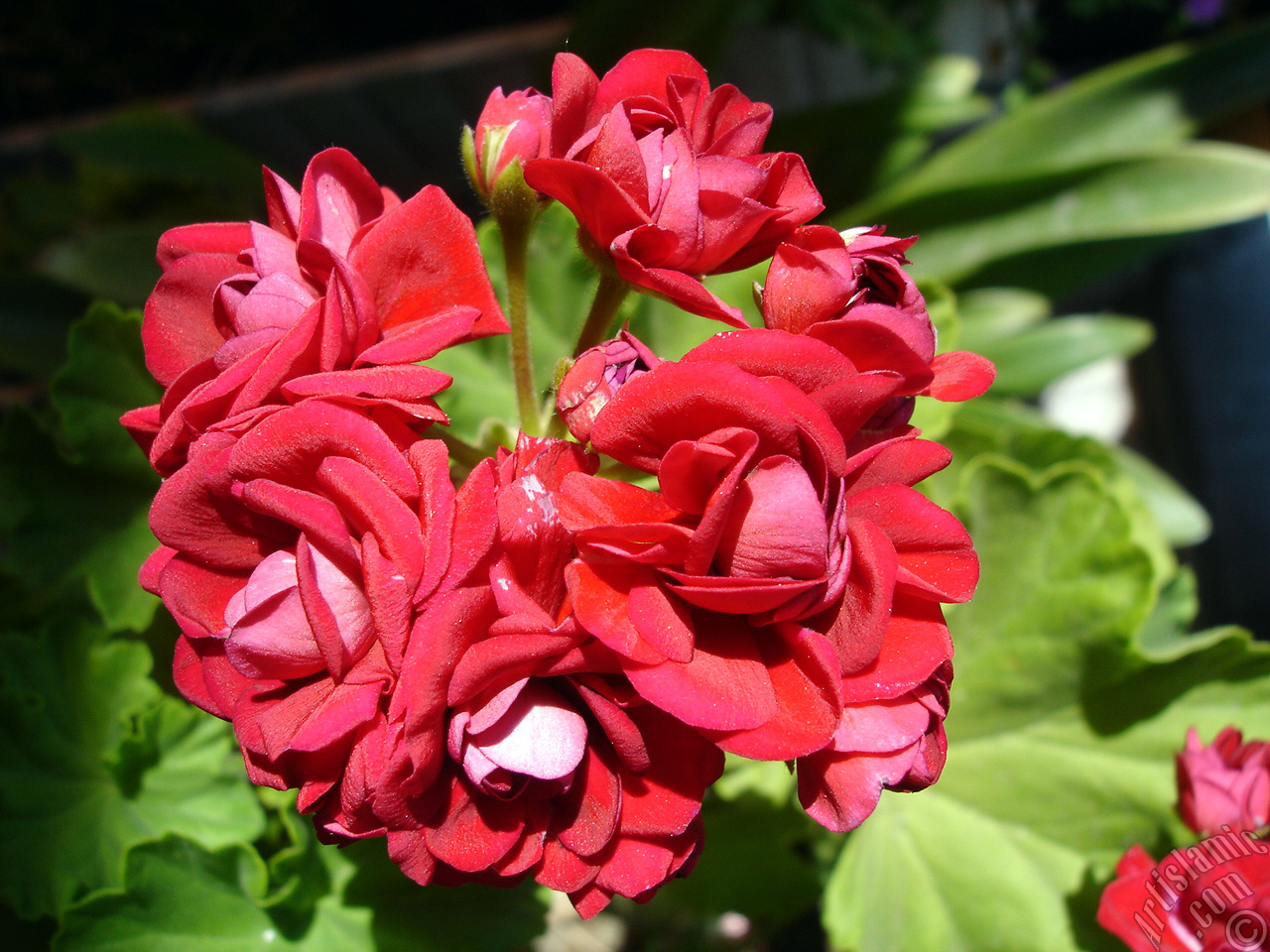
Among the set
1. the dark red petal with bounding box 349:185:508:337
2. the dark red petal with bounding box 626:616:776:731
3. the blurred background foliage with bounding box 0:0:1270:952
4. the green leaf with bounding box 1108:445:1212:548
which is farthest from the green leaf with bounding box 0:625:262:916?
the green leaf with bounding box 1108:445:1212:548

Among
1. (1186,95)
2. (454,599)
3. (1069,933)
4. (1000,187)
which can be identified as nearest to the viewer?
(454,599)

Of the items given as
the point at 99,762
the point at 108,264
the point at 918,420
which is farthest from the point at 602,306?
the point at 108,264

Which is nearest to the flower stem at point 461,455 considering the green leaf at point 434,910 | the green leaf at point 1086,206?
the green leaf at point 434,910

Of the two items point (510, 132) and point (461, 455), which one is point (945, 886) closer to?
point (461, 455)

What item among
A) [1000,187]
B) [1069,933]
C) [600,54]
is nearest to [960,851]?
[1069,933]

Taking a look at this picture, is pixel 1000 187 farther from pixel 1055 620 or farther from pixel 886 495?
pixel 886 495
